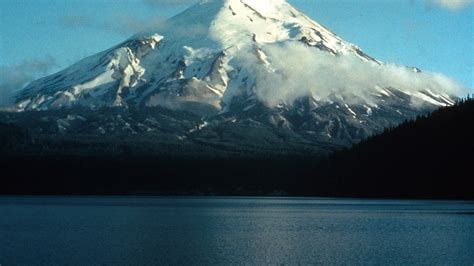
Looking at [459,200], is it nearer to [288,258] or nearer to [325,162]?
[325,162]

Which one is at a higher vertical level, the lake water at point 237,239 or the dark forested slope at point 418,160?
the dark forested slope at point 418,160

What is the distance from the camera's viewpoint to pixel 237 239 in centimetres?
7638

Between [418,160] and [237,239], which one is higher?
[418,160]

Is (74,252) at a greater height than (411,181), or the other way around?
(411,181)

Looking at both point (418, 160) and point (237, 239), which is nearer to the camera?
point (237, 239)

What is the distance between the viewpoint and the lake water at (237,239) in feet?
199

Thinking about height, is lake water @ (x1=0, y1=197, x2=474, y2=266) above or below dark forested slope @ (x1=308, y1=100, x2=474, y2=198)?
below

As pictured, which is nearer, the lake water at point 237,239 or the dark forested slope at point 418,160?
the lake water at point 237,239

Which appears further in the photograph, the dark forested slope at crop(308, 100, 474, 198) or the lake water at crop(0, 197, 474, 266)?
the dark forested slope at crop(308, 100, 474, 198)

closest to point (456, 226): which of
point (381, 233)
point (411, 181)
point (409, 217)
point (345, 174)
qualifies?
point (381, 233)

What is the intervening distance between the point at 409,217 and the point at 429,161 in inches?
1935

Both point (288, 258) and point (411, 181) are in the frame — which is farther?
point (411, 181)

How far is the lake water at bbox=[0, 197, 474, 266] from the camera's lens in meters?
60.6

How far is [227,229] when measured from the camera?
3516 inches
